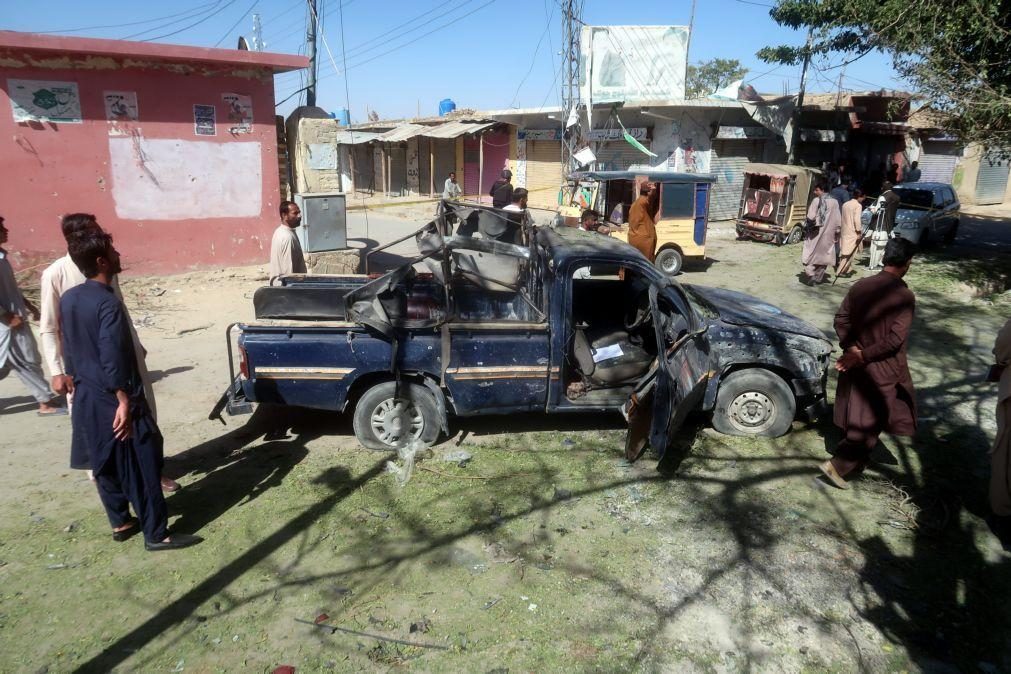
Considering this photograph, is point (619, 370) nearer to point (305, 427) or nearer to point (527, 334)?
point (527, 334)

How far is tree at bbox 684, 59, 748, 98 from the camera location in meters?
51.9

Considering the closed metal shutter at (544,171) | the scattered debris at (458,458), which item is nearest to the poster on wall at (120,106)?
the scattered debris at (458,458)

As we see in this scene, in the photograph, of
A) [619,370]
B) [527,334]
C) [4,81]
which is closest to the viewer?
[527,334]

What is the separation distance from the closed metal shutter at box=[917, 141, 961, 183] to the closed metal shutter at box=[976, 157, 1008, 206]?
1.48 metres

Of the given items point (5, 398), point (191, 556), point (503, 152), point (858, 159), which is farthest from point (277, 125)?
point (858, 159)

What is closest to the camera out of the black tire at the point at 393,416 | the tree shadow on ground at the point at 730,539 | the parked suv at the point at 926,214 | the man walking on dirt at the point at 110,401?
the tree shadow on ground at the point at 730,539

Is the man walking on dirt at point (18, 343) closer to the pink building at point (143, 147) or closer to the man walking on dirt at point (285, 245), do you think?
the man walking on dirt at point (285, 245)

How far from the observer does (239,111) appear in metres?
10.3

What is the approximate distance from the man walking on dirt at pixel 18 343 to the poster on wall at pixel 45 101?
15.4ft

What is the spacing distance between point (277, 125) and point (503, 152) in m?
15.1

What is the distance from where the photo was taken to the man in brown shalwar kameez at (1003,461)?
12.9ft

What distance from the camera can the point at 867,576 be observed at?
3.64 metres

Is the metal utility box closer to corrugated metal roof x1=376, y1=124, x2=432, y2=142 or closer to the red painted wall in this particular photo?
the red painted wall

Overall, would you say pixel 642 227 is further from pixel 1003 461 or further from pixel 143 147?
pixel 143 147
